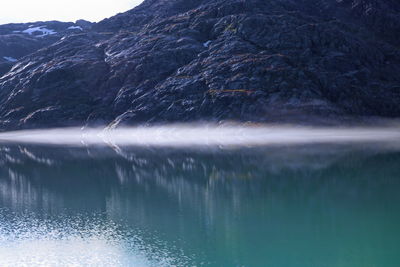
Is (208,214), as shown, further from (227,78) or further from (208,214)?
(227,78)

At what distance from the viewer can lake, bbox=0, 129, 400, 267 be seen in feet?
87.0

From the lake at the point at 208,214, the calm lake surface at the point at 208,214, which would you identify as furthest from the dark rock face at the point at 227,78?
the calm lake surface at the point at 208,214

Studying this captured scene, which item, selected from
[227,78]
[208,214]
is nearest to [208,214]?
[208,214]

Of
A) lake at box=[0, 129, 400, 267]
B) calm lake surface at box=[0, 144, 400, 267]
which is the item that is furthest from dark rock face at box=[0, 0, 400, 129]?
calm lake surface at box=[0, 144, 400, 267]

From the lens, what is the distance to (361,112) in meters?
146

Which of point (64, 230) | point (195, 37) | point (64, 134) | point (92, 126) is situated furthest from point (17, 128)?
point (64, 230)

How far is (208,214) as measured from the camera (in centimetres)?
3712

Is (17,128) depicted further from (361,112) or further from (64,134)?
(361,112)

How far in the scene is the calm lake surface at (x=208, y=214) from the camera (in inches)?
1045

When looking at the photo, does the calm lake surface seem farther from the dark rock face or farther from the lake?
the dark rock face

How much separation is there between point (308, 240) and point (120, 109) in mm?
144180

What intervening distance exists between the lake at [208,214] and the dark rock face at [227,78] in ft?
256

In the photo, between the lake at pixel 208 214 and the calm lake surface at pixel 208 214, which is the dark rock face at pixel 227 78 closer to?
the lake at pixel 208 214

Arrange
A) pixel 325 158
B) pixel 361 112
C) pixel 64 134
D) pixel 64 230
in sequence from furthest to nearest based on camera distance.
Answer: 1. pixel 64 134
2. pixel 361 112
3. pixel 325 158
4. pixel 64 230
